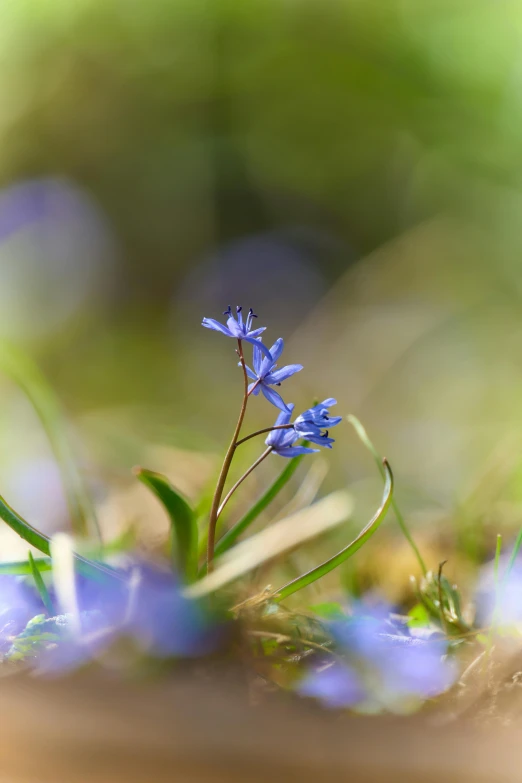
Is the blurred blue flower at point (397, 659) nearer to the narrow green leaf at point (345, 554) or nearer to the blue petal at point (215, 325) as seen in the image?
the narrow green leaf at point (345, 554)

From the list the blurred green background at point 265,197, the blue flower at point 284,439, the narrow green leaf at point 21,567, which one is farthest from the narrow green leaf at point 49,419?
the blurred green background at point 265,197

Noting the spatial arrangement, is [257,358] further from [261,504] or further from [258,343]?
[261,504]

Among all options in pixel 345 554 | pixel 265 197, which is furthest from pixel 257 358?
pixel 265 197

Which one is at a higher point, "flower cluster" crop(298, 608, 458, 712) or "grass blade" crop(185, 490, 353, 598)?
"grass blade" crop(185, 490, 353, 598)

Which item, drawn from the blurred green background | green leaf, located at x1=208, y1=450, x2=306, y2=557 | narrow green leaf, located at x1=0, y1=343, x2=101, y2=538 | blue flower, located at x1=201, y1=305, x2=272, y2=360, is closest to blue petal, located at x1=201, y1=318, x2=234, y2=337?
blue flower, located at x1=201, y1=305, x2=272, y2=360

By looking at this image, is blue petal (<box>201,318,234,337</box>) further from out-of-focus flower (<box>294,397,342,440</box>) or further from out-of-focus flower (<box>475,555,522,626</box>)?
out-of-focus flower (<box>475,555,522,626</box>)

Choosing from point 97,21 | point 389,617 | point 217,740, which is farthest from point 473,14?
point 217,740

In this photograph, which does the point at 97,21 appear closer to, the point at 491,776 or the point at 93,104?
the point at 93,104
